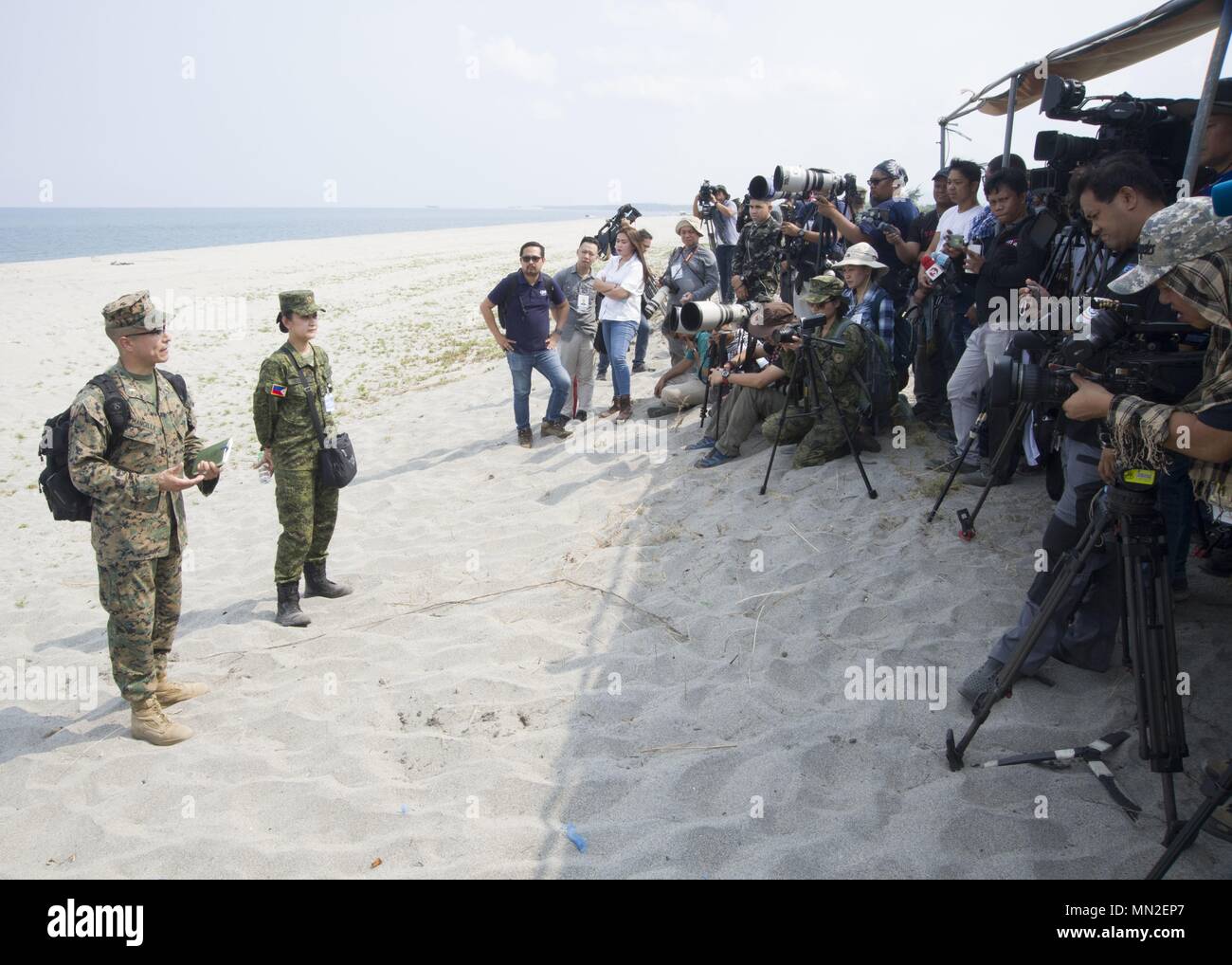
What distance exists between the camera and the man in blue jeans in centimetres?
729

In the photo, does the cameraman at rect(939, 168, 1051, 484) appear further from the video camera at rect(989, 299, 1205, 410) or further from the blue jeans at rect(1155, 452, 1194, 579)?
the video camera at rect(989, 299, 1205, 410)

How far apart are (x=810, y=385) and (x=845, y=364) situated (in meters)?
0.27

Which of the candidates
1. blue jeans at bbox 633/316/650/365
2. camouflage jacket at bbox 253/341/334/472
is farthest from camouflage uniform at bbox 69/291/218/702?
blue jeans at bbox 633/316/650/365

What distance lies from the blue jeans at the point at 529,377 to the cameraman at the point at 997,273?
3.67m

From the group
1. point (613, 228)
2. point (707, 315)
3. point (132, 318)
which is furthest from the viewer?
point (613, 228)

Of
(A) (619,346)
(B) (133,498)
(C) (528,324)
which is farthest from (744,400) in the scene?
(B) (133,498)

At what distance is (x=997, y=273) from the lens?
457cm

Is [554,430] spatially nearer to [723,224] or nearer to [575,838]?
[723,224]

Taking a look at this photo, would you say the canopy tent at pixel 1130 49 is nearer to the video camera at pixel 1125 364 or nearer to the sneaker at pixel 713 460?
the video camera at pixel 1125 364

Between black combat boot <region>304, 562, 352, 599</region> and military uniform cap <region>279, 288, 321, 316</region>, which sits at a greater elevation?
military uniform cap <region>279, 288, 321, 316</region>

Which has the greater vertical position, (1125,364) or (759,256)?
(759,256)

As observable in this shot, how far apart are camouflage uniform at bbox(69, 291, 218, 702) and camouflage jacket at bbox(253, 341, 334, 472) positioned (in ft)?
2.31
